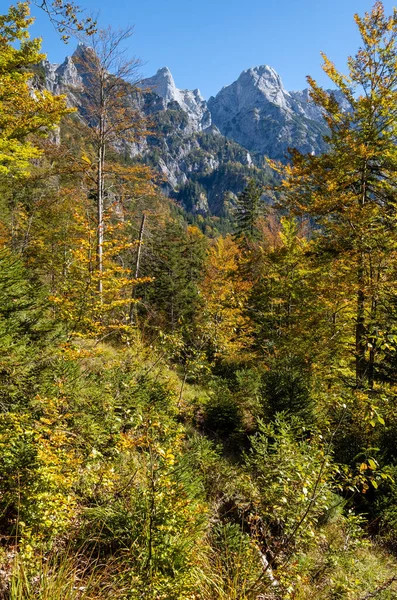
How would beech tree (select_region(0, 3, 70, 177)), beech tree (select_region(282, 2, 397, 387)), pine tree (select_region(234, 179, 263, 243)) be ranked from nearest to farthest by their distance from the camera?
beech tree (select_region(282, 2, 397, 387))
beech tree (select_region(0, 3, 70, 177))
pine tree (select_region(234, 179, 263, 243))

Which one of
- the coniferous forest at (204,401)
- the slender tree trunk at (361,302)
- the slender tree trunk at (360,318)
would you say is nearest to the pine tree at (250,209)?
the coniferous forest at (204,401)

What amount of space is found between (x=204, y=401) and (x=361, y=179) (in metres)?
8.10

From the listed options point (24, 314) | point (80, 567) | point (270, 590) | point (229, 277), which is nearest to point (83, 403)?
point (24, 314)

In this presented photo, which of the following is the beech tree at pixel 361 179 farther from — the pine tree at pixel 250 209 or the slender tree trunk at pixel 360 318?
the pine tree at pixel 250 209

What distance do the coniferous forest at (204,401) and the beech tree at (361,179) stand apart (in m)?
0.05

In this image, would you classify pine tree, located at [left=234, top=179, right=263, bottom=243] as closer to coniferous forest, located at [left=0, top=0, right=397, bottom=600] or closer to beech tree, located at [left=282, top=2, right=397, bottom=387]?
coniferous forest, located at [left=0, top=0, right=397, bottom=600]

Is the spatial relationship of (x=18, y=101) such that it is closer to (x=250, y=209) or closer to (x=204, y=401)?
(x=204, y=401)

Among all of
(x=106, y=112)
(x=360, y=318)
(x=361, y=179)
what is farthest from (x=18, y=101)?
(x=360, y=318)

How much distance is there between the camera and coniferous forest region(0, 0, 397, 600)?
2834mm

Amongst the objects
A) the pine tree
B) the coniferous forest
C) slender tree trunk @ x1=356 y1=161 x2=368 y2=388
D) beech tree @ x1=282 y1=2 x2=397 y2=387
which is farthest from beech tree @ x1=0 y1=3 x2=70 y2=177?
the pine tree

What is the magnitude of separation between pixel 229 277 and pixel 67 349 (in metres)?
15.5

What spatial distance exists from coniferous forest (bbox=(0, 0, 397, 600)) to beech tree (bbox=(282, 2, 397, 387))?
50mm

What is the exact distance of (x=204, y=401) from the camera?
32.8ft

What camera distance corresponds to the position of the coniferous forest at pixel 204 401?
2.83 m
